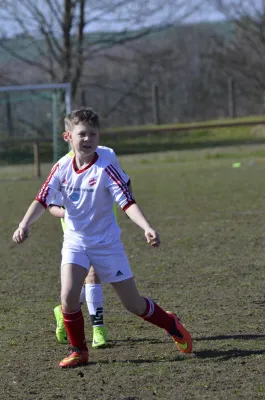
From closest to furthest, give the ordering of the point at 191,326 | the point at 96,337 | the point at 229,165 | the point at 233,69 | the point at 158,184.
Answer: the point at 96,337 < the point at 191,326 < the point at 158,184 < the point at 229,165 < the point at 233,69

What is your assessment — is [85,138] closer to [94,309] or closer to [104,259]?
[104,259]

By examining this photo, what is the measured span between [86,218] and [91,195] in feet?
0.49

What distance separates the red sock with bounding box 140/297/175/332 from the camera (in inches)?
210

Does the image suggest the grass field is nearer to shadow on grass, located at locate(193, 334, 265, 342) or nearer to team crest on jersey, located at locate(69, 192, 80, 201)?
shadow on grass, located at locate(193, 334, 265, 342)

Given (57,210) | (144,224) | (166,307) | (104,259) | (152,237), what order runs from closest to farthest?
(152,237) → (144,224) → (104,259) → (57,210) → (166,307)

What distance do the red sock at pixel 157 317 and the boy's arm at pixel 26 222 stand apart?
886 mm

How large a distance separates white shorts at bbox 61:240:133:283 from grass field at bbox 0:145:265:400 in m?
0.54

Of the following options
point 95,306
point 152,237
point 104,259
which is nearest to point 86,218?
point 104,259

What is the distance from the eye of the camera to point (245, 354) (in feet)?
17.0

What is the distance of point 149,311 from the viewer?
5.34 metres

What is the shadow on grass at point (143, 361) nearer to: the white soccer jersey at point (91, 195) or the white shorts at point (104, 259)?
the white shorts at point (104, 259)

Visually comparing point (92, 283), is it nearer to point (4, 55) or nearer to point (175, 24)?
point (175, 24)

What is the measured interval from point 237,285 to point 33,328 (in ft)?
6.77

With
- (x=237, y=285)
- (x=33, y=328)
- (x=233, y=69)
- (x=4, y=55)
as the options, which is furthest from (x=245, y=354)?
(x=233, y=69)
